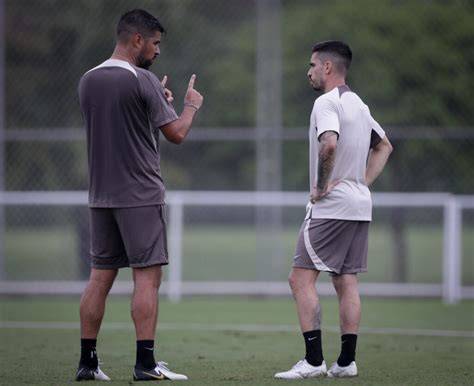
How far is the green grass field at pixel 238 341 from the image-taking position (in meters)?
6.38

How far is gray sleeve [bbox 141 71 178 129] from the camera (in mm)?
5844

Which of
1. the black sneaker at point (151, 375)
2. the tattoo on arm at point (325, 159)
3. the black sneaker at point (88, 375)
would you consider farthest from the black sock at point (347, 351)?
the black sneaker at point (88, 375)

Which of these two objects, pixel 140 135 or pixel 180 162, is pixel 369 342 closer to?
pixel 140 135

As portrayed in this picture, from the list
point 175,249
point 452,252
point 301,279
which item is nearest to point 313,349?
point 301,279

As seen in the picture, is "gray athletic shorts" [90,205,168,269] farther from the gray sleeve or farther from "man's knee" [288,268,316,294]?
"man's knee" [288,268,316,294]

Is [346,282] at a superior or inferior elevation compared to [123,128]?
inferior

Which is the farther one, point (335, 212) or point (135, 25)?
point (335, 212)

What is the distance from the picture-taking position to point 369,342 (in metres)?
8.53

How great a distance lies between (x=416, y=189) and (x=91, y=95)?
29.1 feet

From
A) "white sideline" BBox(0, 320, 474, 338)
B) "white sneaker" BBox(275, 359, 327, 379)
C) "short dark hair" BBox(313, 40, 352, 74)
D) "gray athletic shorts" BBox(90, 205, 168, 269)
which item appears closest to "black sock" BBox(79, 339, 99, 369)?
"gray athletic shorts" BBox(90, 205, 168, 269)

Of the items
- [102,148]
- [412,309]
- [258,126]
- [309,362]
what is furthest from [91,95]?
[258,126]

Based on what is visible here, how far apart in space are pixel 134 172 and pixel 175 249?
7047 mm

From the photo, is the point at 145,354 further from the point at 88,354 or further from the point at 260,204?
the point at 260,204

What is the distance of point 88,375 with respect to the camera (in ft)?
19.7
